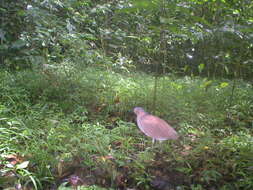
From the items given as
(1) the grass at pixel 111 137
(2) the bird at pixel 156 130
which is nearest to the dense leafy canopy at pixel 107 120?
(1) the grass at pixel 111 137

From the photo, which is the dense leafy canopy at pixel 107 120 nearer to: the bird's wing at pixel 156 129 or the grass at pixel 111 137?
the grass at pixel 111 137

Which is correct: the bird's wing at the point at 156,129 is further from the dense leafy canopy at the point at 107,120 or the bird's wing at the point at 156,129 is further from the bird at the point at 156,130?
the dense leafy canopy at the point at 107,120

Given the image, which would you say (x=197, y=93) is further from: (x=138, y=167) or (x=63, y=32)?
(x=63, y=32)

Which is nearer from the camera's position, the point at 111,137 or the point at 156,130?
the point at 156,130

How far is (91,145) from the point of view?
6.16 ft

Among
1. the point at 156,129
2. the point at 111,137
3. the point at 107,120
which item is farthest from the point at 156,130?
the point at 107,120

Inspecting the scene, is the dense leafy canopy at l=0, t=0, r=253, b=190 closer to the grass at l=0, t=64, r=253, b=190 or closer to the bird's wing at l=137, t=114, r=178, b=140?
the grass at l=0, t=64, r=253, b=190

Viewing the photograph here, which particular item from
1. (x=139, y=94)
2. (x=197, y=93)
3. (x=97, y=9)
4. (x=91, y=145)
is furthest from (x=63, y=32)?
(x=91, y=145)

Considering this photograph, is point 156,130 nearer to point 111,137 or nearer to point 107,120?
point 111,137

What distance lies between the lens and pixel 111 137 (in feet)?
7.01

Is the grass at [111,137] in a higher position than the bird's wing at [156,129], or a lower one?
lower

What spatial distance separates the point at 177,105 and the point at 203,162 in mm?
908

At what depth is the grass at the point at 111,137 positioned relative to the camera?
1719mm

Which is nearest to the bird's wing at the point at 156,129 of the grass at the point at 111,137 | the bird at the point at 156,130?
the bird at the point at 156,130
